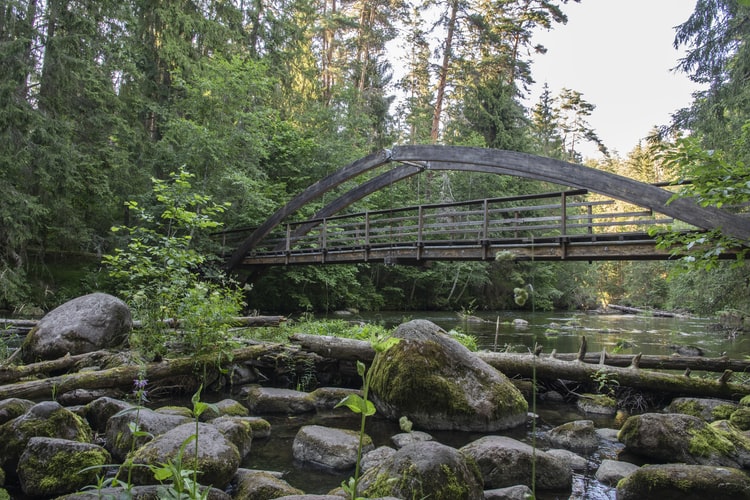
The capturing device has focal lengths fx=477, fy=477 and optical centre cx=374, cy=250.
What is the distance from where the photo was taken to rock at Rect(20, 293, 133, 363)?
17.2 feet

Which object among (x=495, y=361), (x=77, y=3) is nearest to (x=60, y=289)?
(x=77, y=3)

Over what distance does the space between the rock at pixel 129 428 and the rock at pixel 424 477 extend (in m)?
1.64

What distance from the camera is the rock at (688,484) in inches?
115

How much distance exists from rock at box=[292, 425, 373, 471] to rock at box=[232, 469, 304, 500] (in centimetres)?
77

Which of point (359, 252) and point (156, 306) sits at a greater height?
point (359, 252)

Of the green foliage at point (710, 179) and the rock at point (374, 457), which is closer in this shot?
the green foliage at point (710, 179)

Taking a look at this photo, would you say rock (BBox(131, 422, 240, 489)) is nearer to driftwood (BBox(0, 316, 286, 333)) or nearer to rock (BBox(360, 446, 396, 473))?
rock (BBox(360, 446, 396, 473))

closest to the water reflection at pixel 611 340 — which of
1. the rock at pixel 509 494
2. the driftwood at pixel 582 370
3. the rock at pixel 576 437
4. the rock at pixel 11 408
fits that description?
the driftwood at pixel 582 370

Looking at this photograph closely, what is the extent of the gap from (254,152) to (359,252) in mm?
5249

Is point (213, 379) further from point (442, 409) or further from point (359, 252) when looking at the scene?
point (359, 252)

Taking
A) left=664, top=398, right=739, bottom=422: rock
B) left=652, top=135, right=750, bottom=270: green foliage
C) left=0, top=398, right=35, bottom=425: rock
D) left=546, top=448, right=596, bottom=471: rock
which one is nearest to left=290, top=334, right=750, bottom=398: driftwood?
left=664, top=398, right=739, bottom=422: rock

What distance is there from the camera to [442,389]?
464 cm

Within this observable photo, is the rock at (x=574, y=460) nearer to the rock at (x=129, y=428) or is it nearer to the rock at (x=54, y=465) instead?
the rock at (x=129, y=428)

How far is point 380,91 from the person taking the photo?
25.5 meters
